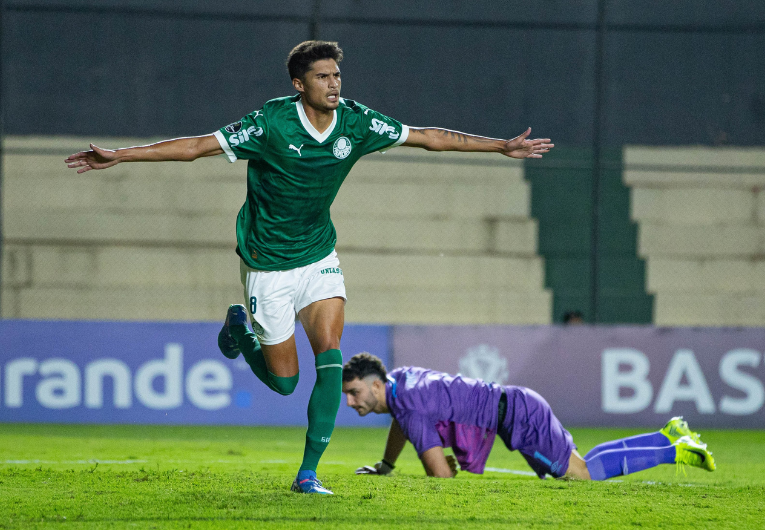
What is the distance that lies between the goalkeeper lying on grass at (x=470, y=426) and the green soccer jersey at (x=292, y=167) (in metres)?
1.14

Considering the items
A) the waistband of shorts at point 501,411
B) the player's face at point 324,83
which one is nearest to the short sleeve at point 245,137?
the player's face at point 324,83

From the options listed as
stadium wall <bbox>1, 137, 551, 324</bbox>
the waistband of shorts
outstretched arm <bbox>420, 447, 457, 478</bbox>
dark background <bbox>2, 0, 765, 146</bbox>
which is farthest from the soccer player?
dark background <bbox>2, 0, 765, 146</bbox>

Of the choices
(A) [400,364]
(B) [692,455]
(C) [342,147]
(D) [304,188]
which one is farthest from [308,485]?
(A) [400,364]

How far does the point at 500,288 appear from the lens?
1476cm

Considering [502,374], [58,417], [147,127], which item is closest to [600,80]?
[502,374]

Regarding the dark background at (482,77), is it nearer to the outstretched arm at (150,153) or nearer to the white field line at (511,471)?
the white field line at (511,471)

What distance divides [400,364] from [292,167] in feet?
20.3

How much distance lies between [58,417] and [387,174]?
23.9 feet

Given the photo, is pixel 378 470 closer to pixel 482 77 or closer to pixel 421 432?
pixel 421 432

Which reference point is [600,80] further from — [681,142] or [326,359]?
[326,359]

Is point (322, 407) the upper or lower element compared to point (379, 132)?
lower

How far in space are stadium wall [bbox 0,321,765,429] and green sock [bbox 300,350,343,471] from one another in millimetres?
5366

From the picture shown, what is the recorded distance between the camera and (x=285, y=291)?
5.02 m

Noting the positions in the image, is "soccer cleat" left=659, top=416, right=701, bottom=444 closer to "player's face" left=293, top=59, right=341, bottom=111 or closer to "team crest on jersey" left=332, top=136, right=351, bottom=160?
"team crest on jersey" left=332, top=136, right=351, bottom=160
